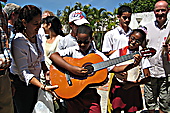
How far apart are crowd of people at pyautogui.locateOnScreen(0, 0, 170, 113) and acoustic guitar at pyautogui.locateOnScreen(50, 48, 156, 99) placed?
1cm

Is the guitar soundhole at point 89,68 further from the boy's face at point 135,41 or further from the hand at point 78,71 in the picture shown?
the boy's face at point 135,41

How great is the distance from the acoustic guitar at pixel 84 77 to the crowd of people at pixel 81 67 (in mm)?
14

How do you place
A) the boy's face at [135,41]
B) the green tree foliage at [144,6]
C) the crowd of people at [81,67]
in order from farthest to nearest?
1. the green tree foliage at [144,6]
2. the boy's face at [135,41]
3. the crowd of people at [81,67]

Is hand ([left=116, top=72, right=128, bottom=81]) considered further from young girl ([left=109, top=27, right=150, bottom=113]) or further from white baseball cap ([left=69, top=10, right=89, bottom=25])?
white baseball cap ([left=69, top=10, right=89, bottom=25])

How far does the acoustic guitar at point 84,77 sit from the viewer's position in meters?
2.54

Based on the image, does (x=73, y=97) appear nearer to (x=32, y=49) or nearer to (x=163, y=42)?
(x=32, y=49)

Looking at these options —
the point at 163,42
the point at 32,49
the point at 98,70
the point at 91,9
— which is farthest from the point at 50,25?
the point at 91,9

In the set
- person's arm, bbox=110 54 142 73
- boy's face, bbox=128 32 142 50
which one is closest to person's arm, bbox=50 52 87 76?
person's arm, bbox=110 54 142 73

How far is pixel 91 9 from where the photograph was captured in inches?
627

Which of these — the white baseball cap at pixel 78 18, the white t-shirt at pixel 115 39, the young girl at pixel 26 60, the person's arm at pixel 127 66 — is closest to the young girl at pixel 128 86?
the person's arm at pixel 127 66

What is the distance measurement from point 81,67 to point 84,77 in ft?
0.44

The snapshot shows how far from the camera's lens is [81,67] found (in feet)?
8.79

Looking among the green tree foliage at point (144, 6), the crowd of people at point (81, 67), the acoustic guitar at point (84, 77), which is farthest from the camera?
the green tree foliage at point (144, 6)

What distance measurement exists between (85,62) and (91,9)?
540 inches
